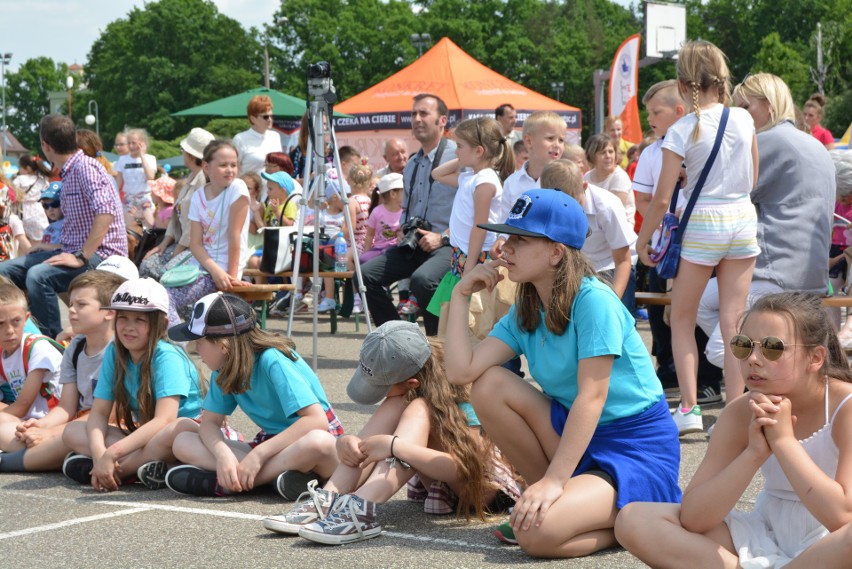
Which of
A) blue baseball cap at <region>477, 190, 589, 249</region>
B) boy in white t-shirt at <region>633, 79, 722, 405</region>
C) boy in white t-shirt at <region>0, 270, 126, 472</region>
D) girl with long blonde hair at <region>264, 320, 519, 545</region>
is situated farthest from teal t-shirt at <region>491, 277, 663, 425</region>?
boy in white t-shirt at <region>633, 79, 722, 405</region>

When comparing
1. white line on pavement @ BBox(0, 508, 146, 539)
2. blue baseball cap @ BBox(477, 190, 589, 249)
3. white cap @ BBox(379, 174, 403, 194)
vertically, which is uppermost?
white cap @ BBox(379, 174, 403, 194)

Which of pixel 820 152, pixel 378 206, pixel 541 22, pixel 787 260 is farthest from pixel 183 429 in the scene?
pixel 541 22

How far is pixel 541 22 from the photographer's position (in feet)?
273

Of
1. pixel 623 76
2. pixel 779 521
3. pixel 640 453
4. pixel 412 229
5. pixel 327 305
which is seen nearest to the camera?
pixel 779 521

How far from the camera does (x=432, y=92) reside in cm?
2155

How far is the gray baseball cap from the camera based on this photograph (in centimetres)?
454

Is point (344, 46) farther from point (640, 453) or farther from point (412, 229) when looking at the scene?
point (640, 453)

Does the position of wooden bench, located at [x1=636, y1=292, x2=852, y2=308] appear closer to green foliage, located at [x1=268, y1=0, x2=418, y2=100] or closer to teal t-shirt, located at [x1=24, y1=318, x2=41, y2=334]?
teal t-shirt, located at [x1=24, y1=318, x2=41, y2=334]

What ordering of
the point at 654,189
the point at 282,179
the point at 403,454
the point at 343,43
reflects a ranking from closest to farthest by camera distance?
the point at 403,454 < the point at 654,189 < the point at 282,179 < the point at 343,43

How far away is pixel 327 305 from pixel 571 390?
27.7ft

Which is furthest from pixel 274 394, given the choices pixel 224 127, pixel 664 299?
pixel 224 127

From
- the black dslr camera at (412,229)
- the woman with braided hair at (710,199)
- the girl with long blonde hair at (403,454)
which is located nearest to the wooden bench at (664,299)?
the woman with braided hair at (710,199)

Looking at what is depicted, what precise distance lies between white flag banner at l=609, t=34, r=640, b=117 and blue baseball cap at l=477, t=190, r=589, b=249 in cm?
1614

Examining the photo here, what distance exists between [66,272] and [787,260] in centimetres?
498
